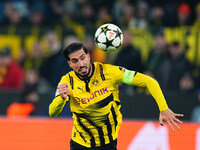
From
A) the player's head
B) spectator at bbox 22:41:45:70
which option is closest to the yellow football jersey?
the player's head

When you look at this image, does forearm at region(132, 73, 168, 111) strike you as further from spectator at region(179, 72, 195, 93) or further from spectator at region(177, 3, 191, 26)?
spectator at region(177, 3, 191, 26)

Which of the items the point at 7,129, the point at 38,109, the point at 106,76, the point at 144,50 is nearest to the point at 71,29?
the point at 144,50

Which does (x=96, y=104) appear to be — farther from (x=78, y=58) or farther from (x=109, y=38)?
(x=109, y=38)

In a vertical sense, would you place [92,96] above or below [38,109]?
above

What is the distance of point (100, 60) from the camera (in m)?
11.6

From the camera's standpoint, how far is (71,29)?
12938 millimetres

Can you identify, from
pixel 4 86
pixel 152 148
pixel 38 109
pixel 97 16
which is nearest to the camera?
pixel 152 148

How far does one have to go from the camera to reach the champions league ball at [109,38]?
6594 mm

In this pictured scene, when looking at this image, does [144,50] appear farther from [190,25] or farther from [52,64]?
[52,64]

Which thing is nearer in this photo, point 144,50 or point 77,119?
point 77,119

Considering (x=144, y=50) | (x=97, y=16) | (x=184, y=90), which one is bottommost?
(x=184, y=90)

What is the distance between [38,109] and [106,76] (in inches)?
184

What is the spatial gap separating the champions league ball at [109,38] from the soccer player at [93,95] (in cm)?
27

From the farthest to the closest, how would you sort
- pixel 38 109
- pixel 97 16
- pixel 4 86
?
pixel 97 16
pixel 4 86
pixel 38 109
